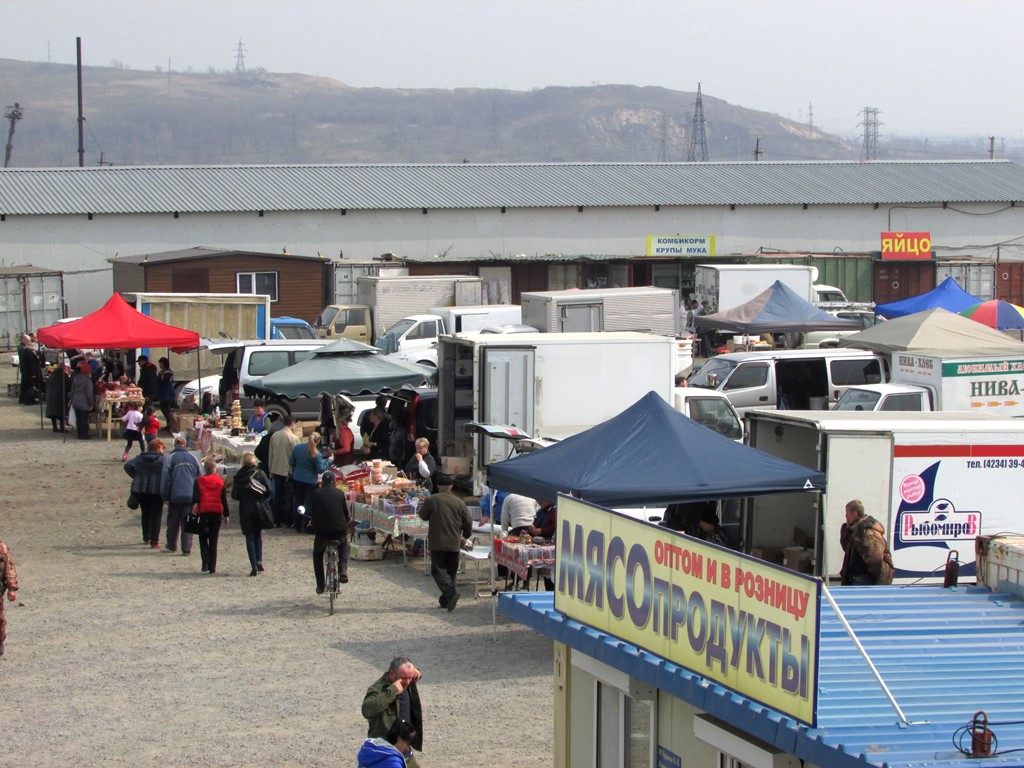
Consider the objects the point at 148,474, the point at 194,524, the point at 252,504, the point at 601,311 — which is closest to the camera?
the point at 252,504

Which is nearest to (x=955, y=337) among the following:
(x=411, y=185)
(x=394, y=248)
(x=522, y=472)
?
(x=522, y=472)

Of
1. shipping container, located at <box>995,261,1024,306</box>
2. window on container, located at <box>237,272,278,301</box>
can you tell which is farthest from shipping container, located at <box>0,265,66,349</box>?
shipping container, located at <box>995,261,1024,306</box>

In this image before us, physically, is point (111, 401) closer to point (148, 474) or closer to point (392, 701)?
point (148, 474)

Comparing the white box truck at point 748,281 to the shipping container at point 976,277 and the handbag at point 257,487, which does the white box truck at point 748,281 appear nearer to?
the shipping container at point 976,277

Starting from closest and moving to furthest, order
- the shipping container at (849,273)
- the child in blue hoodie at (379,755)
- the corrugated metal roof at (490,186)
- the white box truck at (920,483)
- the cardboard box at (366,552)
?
the child in blue hoodie at (379,755)
the white box truck at (920,483)
the cardboard box at (366,552)
the shipping container at (849,273)
the corrugated metal roof at (490,186)

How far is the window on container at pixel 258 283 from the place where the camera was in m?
38.7

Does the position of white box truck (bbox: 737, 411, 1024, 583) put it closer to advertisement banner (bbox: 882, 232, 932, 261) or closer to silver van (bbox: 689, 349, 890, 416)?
silver van (bbox: 689, 349, 890, 416)

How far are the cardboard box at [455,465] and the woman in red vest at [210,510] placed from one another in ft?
12.2

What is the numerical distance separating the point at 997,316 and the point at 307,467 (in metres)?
18.5

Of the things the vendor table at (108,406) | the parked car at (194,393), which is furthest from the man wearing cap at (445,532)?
the parked car at (194,393)

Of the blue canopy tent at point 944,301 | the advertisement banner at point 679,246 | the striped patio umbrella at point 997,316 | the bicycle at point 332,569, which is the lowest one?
the bicycle at point 332,569

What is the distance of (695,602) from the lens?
763 centimetres

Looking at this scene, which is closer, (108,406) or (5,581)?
(5,581)

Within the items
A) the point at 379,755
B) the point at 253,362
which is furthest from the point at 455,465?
the point at 379,755
